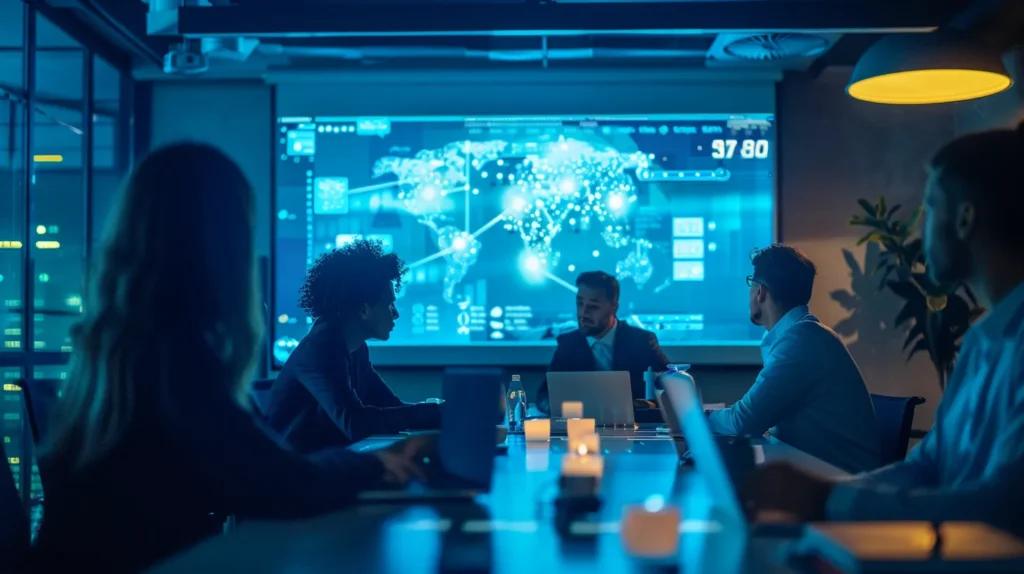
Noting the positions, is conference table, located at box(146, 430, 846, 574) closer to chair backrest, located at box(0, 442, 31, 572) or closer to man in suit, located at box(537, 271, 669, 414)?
chair backrest, located at box(0, 442, 31, 572)

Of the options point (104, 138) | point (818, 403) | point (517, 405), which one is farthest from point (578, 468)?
point (104, 138)

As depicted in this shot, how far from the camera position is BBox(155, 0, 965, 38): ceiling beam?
2.91 m

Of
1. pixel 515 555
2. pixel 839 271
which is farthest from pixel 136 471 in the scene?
pixel 839 271

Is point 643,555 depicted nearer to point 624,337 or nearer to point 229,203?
point 229,203

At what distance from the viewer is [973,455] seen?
5.39ft

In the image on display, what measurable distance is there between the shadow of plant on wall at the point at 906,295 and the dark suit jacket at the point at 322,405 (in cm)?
308

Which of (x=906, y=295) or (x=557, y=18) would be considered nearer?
(x=557, y=18)

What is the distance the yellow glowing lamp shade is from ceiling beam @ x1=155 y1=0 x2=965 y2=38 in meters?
0.08

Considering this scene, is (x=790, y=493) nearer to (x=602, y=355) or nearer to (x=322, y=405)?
(x=322, y=405)

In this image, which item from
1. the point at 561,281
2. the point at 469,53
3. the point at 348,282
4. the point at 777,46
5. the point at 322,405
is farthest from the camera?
the point at 561,281

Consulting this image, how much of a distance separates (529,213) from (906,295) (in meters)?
2.20

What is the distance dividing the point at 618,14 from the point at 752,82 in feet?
8.50

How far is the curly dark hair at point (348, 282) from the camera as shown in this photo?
2.96 metres

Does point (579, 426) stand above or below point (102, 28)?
below
